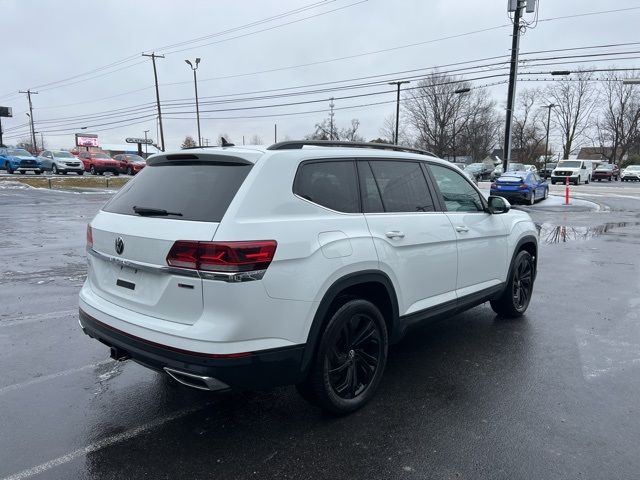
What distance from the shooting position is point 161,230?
291cm

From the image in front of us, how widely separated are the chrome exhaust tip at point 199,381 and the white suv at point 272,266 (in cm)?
1

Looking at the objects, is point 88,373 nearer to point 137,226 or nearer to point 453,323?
point 137,226

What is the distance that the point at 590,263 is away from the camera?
8.98 metres

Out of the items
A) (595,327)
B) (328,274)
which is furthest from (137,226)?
(595,327)

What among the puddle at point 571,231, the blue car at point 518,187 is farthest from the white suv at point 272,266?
the blue car at point 518,187

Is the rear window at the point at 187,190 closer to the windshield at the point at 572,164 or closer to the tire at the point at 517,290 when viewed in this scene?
the tire at the point at 517,290

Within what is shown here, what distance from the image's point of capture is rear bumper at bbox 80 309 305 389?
2.71 metres

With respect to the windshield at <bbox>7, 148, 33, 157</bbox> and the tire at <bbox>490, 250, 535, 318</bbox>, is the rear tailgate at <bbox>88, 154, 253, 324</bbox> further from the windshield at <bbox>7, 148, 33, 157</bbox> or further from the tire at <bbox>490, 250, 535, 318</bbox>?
the windshield at <bbox>7, 148, 33, 157</bbox>

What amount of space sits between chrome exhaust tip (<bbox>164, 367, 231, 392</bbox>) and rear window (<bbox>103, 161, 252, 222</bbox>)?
889 millimetres

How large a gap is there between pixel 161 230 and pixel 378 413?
198 centimetres

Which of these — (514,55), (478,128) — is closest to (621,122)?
A: (478,128)

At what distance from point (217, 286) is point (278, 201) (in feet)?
2.12

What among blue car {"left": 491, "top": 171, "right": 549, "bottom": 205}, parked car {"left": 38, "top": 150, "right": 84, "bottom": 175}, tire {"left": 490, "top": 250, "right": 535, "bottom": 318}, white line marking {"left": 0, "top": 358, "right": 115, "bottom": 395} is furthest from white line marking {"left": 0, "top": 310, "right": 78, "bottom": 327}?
parked car {"left": 38, "top": 150, "right": 84, "bottom": 175}

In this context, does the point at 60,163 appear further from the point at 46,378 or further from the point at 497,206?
the point at 497,206
